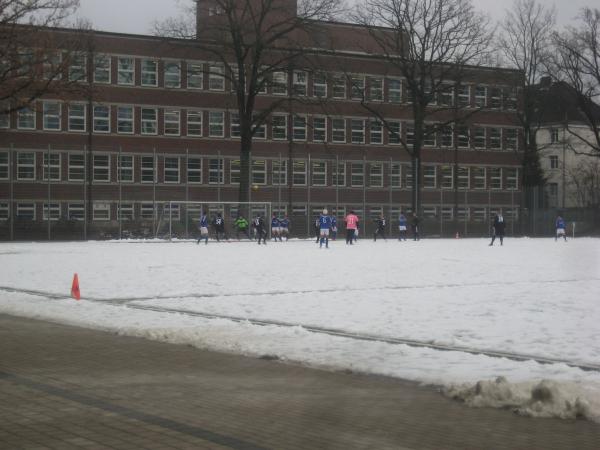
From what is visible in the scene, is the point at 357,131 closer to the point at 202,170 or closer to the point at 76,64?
the point at 202,170

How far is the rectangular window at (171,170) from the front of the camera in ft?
225

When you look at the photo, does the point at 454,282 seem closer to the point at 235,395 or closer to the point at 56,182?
the point at 235,395

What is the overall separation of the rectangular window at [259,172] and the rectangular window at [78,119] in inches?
502

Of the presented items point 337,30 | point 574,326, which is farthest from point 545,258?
point 337,30

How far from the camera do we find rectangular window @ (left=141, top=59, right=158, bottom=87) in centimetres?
7088

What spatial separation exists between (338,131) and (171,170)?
16.1 meters

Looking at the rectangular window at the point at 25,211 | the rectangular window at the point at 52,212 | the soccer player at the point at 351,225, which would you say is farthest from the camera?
the rectangular window at the point at 52,212

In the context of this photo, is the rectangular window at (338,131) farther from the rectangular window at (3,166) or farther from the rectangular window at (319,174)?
the rectangular window at (3,166)

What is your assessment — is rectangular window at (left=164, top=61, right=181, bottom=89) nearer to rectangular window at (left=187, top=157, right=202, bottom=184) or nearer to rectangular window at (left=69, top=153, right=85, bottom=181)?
rectangular window at (left=187, top=157, right=202, bottom=184)

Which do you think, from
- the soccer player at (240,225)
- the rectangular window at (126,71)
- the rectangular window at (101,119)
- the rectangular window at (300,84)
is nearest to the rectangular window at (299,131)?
the rectangular window at (300,84)

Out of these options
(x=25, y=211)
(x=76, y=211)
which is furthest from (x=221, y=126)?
(x=25, y=211)

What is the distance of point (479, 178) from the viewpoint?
84.6m

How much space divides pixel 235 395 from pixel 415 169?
186 feet

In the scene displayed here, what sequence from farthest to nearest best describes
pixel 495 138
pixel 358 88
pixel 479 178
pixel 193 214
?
pixel 495 138
pixel 479 178
pixel 358 88
pixel 193 214
